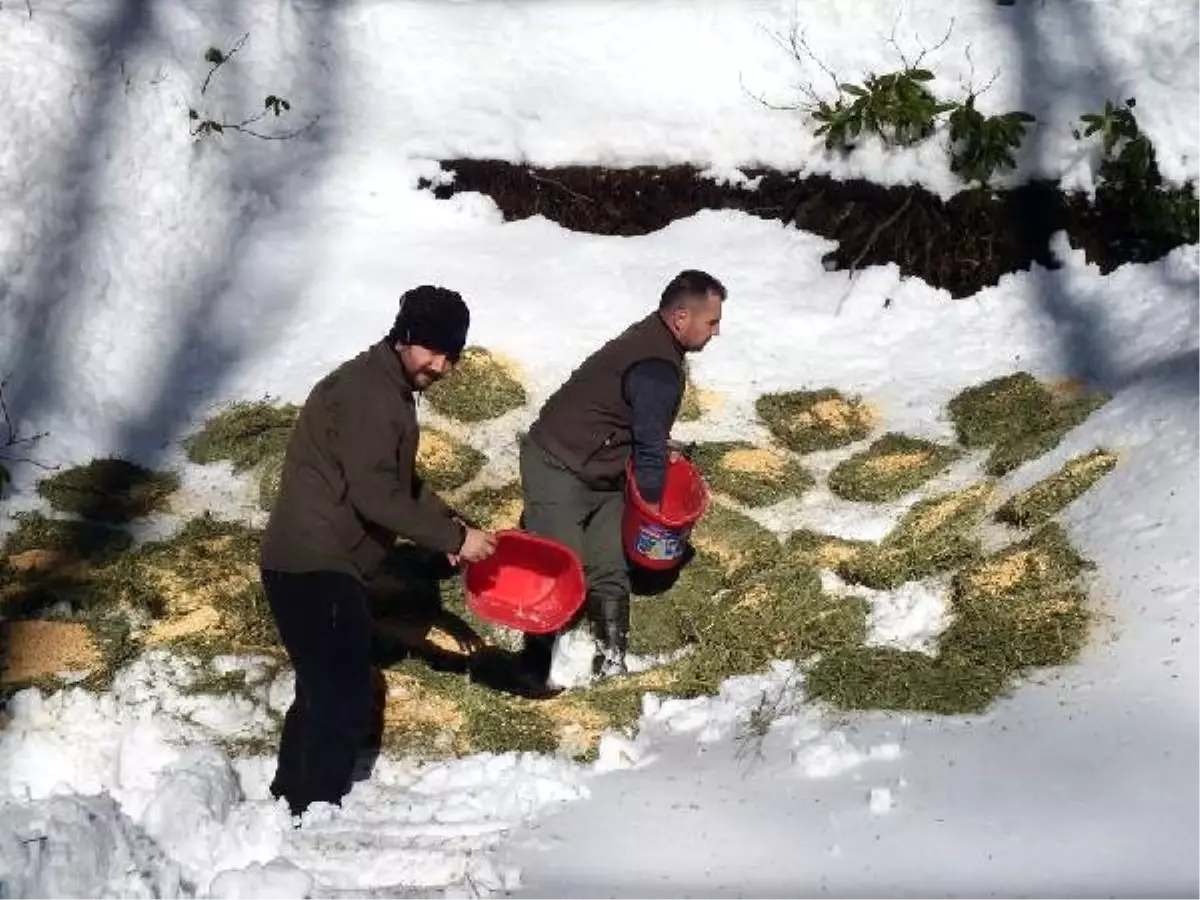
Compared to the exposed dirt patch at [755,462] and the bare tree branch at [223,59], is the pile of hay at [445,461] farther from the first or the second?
the bare tree branch at [223,59]

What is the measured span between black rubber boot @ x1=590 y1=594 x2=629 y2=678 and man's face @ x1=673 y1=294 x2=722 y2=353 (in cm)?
115

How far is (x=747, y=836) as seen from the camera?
17.3ft

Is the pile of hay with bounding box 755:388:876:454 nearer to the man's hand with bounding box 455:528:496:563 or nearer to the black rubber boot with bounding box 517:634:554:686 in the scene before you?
the black rubber boot with bounding box 517:634:554:686

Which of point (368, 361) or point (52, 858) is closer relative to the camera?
point (52, 858)

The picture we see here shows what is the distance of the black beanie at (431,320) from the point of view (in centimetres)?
552

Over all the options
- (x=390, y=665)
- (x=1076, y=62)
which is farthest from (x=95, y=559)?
(x=1076, y=62)

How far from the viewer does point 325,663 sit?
559cm

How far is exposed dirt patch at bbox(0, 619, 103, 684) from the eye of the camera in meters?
6.85

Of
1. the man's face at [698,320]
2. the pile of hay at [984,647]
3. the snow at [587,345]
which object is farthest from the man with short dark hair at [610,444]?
the pile of hay at [984,647]

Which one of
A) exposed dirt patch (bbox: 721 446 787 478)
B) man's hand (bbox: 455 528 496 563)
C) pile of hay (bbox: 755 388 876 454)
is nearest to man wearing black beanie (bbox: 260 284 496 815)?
man's hand (bbox: 455 528 496 563)

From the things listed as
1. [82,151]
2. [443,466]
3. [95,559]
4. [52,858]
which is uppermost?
[82,151]

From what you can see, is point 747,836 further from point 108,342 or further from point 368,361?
point 108,342

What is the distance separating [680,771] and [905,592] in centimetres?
174

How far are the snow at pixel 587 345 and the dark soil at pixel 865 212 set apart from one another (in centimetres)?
13
